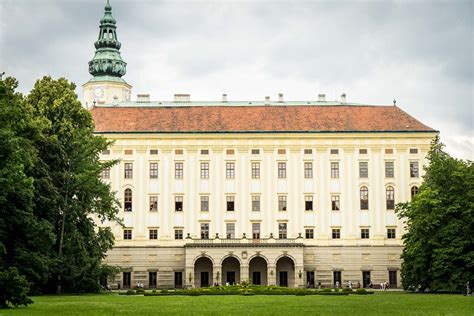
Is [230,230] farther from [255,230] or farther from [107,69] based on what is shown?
[107,69]

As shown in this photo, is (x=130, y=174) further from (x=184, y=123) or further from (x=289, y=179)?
(x=289, y=179)

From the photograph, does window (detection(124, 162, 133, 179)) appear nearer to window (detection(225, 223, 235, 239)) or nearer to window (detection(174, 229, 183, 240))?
window (detection(174, 229, 183, 240))

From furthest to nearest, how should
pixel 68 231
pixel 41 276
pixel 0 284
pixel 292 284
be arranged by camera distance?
pixel 292 284 → pixel 68 231 → pixel 41 276 → pixel 0 284

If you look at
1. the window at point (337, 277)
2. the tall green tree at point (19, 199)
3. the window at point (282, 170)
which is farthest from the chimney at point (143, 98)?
the tall green tree at point (19, 199)

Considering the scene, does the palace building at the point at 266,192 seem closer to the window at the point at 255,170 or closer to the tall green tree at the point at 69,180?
the window at the point at 255,170

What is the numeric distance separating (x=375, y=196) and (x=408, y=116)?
858cm

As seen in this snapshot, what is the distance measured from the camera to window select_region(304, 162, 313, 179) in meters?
79.1

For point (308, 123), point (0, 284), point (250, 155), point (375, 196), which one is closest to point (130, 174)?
point (250, 155)

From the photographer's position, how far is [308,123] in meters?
80.4

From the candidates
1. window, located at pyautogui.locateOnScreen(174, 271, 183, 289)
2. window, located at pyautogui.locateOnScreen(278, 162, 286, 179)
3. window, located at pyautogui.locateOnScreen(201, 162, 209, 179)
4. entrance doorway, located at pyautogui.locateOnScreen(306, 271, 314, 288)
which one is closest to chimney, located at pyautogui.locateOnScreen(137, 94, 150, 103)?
window, located at pyautogui.locateOnScreen(201, 162, 209, 179)

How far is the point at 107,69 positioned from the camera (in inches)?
4828

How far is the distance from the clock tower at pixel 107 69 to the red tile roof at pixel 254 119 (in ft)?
128

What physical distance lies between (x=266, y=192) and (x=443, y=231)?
22885mm

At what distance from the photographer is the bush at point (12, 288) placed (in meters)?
32.6
